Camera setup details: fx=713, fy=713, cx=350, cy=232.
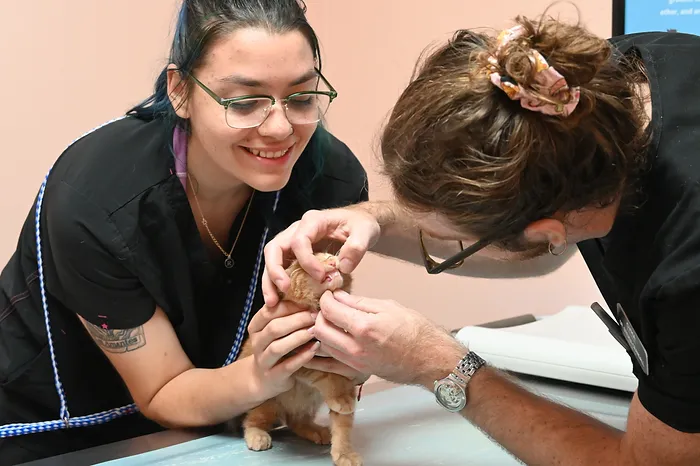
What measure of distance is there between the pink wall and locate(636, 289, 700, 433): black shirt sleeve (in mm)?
698

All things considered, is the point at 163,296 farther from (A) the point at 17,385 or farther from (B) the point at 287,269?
(A) the point at 17,385

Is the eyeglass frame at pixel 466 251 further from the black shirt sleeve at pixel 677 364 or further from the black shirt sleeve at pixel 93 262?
the black shirt sleeve at pixel 93 262

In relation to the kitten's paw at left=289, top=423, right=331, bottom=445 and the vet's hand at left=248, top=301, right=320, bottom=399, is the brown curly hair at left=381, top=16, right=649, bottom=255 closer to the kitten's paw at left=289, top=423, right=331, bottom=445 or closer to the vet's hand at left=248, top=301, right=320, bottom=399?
the vet's hand at left=248, top=301, right=320, bottom=399

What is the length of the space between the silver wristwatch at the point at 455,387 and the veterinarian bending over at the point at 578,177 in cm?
5

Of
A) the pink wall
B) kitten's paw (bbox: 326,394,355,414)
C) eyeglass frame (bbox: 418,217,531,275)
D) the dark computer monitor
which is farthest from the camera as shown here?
the pink wall

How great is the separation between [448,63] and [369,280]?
1.75 meters

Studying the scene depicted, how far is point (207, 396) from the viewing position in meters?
1.24

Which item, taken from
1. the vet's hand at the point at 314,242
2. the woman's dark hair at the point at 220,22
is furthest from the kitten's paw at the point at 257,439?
the woman's dark hair at the point at 220,22

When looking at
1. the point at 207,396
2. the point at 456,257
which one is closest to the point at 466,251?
the point at 456,257

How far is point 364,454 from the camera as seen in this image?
3.81 feet

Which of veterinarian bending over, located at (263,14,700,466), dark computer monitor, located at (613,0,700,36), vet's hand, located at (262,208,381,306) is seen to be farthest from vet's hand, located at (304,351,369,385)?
dark computer monitor, located at (613,0,700,36)

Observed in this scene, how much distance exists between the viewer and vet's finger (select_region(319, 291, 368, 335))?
3.45ft

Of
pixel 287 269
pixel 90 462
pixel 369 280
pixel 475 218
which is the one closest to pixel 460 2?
pixel 369 280

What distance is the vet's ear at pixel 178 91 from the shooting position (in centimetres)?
125
